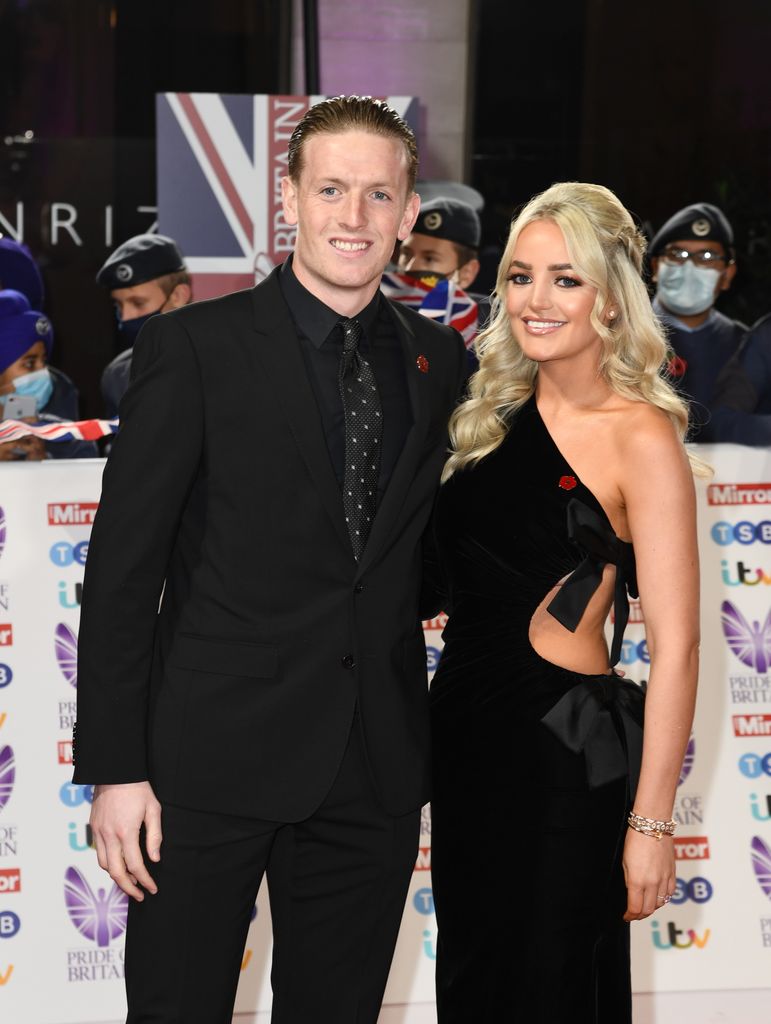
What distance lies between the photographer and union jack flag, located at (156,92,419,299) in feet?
16.2

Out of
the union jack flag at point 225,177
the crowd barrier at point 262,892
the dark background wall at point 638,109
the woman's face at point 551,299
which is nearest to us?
the woman's face at point 551,299

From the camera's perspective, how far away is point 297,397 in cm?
190

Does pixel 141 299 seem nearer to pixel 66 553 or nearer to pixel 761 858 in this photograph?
pixel 66 553

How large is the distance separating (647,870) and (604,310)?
894 millimetres

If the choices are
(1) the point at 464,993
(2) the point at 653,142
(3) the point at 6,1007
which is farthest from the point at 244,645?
(2) the point at 653,142

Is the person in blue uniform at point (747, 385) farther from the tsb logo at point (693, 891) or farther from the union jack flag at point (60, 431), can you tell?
the union jack flag at point (60, 431)

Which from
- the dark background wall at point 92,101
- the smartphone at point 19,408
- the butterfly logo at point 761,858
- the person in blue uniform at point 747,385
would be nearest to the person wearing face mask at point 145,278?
the smartphone at point 19,408

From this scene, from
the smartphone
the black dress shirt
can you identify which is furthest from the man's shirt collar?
the smartphone

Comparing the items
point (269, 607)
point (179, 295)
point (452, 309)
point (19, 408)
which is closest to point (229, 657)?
point (269, 607)

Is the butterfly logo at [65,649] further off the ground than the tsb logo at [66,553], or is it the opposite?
the tsb logo at [66,553]

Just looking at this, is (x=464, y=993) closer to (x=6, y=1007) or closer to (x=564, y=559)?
(x=564, y=559)

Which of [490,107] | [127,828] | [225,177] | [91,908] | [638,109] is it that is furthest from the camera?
[638,109]

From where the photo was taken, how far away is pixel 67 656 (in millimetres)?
2965

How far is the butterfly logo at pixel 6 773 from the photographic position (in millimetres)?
2926
